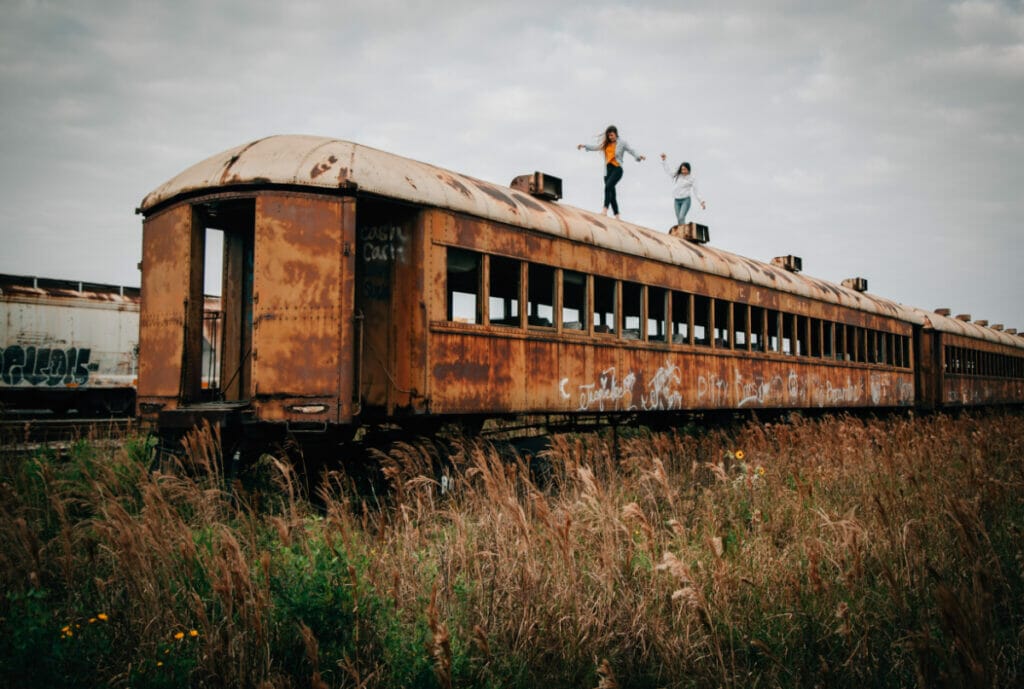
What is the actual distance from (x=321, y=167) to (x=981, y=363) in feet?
77.5

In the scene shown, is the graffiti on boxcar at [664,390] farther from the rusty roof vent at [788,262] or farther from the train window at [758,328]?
the rusty roof vent at [788,262]

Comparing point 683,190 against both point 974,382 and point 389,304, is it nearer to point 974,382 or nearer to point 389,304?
point 389,304

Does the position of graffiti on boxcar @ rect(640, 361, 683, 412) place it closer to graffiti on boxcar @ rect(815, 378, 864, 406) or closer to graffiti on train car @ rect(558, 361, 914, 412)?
graffiti on train car @ rect(558, 361, 914, 412)

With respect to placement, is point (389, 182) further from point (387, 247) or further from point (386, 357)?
point (386, 357)

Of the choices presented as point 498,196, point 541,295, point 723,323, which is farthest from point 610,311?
point 723,323

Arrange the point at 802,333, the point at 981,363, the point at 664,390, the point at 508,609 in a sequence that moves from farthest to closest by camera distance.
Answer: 1. the point at 981,363
2. the point at 802,333
3. the point at 664,390
4. the point at 508,609

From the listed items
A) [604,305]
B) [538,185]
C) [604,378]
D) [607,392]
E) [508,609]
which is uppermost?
[538,185]

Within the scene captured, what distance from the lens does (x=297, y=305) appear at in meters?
5.79

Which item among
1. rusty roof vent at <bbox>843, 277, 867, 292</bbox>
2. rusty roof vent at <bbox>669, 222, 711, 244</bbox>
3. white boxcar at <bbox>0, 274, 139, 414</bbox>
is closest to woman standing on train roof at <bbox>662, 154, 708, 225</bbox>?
rusty roof vent at <bbox>669, 222, 711, 244</bbox>

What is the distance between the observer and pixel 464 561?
149 inches

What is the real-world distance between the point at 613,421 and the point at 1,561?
7.11 meters

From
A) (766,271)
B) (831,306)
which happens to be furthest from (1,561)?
(831,306)

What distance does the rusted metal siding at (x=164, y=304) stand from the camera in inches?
248

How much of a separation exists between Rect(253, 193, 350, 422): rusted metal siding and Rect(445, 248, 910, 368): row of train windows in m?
1.19
